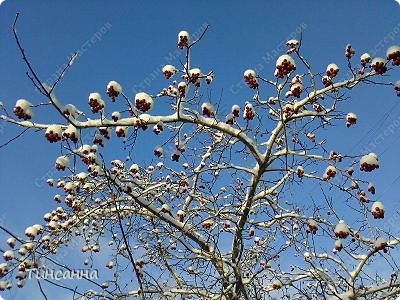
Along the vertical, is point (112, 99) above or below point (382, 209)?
above

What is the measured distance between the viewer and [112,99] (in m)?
4.55

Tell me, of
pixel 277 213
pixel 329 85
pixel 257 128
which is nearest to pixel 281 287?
pixel 277 213

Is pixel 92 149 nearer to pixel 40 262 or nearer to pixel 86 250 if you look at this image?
pixel 40 262

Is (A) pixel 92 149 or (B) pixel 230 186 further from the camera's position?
(B) pixel 230 186

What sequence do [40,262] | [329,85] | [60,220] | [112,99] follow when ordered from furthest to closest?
[60,220] < [40,262] < [329,85] < [112,99]

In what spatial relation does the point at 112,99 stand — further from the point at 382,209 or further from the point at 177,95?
the point at 382,209

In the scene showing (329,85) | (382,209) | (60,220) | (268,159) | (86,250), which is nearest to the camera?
(382,209)

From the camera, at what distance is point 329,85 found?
5.34 metres

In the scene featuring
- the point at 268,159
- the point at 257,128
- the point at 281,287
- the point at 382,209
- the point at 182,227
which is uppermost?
the point at 257,128

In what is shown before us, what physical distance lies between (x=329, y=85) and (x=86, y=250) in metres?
5.51

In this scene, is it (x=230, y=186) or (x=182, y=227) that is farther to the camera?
(x=230, y=186)

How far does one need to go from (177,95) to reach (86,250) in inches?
168

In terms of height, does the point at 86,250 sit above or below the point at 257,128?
below

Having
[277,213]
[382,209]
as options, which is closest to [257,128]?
[277,213]
